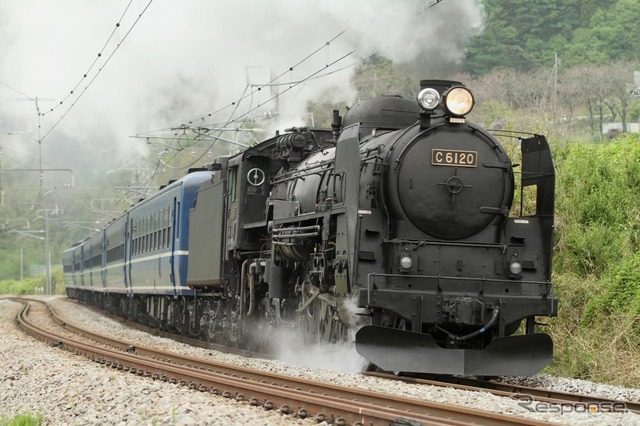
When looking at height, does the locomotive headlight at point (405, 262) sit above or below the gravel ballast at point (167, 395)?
above

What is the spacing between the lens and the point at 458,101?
34.3 feet

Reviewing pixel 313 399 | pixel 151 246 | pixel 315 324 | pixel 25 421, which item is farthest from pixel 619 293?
pixel 151 246

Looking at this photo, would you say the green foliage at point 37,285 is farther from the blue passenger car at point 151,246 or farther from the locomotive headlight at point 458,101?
the locomotive headlight at point 458,101

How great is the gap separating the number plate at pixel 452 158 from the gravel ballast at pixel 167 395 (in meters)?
2.49

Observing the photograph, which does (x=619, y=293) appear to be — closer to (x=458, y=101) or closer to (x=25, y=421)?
(x=458, y=101)

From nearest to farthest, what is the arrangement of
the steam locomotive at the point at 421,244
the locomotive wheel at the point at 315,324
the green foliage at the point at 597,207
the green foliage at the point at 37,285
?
the steam locomotive at the point at 421,244, the locomotive wheel at the point at 315,324, the green foliage at the point at 597,207, the green foliage at the point at 37,285

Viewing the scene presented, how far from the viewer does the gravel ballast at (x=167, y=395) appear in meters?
6.96

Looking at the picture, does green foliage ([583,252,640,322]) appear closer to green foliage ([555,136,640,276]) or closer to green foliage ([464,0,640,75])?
green foliage ([555,136,640,276])

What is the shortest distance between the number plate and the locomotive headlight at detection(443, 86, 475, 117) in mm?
443

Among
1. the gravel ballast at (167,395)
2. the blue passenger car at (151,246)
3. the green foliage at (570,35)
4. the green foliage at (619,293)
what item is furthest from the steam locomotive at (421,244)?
the green foliage at (570,35)

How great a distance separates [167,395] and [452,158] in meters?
4.13

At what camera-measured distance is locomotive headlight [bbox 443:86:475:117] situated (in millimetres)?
10398

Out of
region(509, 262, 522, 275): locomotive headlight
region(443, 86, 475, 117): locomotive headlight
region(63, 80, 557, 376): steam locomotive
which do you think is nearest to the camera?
region(63, 80, 557, 376): steam locomotive

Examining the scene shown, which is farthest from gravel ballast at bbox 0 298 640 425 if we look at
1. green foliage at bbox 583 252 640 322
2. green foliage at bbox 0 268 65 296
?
green foliage at bbox 0 268 65 296
